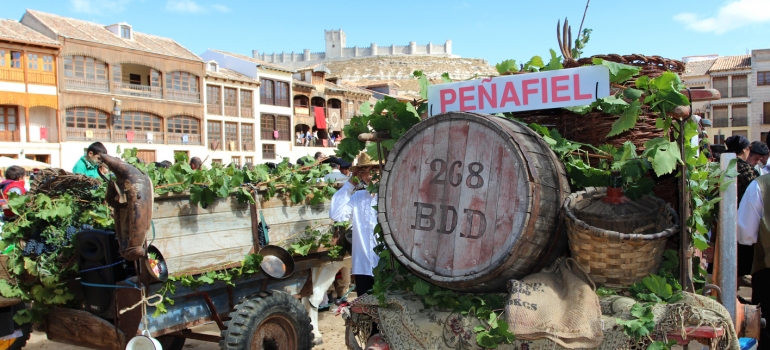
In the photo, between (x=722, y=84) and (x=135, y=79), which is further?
(x=722, y=84)

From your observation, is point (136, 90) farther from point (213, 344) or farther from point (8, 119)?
point (213, 344)

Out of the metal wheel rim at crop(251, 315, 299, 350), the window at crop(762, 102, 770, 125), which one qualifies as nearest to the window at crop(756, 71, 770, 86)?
the window at crop(762, 102, 770, 125)

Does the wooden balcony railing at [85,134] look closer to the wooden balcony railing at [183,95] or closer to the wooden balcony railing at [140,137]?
the wooden balcony railing at [140,137]

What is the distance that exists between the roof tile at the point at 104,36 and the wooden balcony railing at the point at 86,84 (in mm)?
2138

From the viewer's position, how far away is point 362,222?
592 centimetres

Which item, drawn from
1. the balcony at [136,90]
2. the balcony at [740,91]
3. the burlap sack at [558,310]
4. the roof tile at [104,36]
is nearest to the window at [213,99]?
the roof tile at [104,36]

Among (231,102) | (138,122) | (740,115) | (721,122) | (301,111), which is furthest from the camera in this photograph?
(721,122)

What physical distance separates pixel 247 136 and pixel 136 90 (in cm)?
899

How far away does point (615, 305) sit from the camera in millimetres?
2742

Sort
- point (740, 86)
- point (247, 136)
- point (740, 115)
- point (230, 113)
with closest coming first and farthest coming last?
point (230, 113)
point (247, 136)
point (740, 86)
point (740, 115)

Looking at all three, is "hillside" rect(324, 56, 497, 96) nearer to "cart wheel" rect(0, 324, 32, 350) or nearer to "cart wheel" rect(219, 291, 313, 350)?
"cart wheel" rect(219, 291, 313, 350)

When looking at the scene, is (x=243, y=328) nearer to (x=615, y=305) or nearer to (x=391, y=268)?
(x=391, y=268)

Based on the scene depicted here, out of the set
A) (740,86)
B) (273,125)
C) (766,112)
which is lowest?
(273,125)

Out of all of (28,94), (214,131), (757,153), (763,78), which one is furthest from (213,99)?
(763,78)
